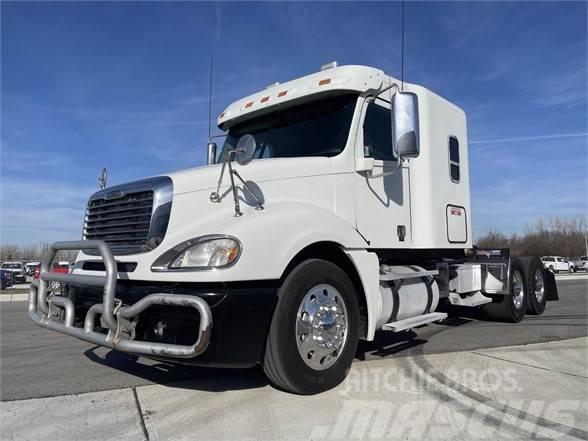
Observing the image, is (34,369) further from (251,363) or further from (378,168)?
(378,168)

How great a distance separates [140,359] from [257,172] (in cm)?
258

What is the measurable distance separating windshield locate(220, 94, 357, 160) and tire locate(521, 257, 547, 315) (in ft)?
17.7

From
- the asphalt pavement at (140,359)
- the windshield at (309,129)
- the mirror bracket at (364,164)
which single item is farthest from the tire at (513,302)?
the windshield at (309,129)

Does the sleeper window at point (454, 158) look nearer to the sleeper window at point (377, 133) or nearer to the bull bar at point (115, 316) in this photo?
the sleeper window at point (377, 133)

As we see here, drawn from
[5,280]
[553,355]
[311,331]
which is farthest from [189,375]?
[5,280]

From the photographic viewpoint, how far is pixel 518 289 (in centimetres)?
857

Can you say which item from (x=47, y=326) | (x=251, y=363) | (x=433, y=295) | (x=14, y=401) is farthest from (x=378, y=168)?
(x=14, y=401)

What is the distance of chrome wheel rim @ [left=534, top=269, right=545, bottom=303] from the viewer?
920 cm

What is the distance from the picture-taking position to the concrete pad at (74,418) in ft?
10.8

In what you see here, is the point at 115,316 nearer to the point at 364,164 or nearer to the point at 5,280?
the point at 364,164

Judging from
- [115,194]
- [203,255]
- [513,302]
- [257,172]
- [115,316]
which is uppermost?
[257,172]

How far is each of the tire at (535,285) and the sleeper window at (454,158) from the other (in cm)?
294

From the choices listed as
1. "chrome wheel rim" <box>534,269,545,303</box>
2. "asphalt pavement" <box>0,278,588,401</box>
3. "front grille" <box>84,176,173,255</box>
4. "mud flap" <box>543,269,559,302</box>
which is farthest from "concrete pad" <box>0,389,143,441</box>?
"mud flap" <box>543,269,559,302</box>

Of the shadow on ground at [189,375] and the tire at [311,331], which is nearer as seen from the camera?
the tire at [311,331]
